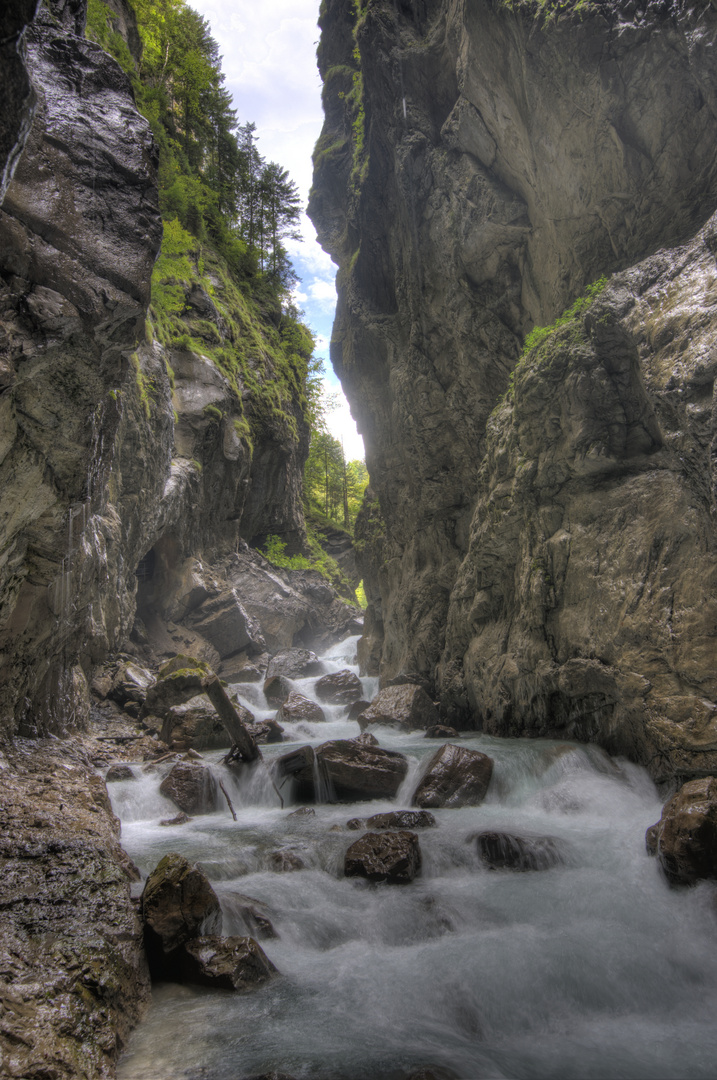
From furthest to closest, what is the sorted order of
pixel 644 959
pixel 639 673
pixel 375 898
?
pixel 639 673 → pixel 375 898 → pixel 644 959

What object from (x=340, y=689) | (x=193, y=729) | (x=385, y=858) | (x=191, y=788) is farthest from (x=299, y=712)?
(x=385, y=858)

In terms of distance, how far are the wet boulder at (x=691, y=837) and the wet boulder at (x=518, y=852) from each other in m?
1.16

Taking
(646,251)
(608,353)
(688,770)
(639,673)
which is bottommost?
(688,770)

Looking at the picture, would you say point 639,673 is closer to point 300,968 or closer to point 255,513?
point 300,968

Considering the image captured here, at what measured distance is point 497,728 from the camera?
36.2 feet

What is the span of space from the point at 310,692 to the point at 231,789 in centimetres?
972

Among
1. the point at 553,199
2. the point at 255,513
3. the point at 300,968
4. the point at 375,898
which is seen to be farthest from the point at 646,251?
the point at 255,513

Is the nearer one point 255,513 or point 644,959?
point 644,959

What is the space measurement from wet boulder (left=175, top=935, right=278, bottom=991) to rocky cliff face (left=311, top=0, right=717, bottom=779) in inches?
213

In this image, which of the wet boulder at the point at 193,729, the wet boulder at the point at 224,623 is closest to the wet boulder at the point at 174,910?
the wet boulder at the point at 193,729

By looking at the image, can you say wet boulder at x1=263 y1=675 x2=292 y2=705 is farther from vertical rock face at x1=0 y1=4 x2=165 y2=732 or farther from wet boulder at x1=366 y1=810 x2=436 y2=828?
vertical rock face at x1=0 y1=4 x2=165 y2=732

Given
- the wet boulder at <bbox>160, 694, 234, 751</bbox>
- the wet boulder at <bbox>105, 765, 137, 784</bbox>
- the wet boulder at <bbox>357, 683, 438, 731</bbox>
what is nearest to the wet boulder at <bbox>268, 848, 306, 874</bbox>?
the wet boulder at <bbox>105, 765, 137, 784</bbox>

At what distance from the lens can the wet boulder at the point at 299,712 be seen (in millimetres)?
15078

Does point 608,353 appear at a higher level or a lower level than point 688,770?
higher
